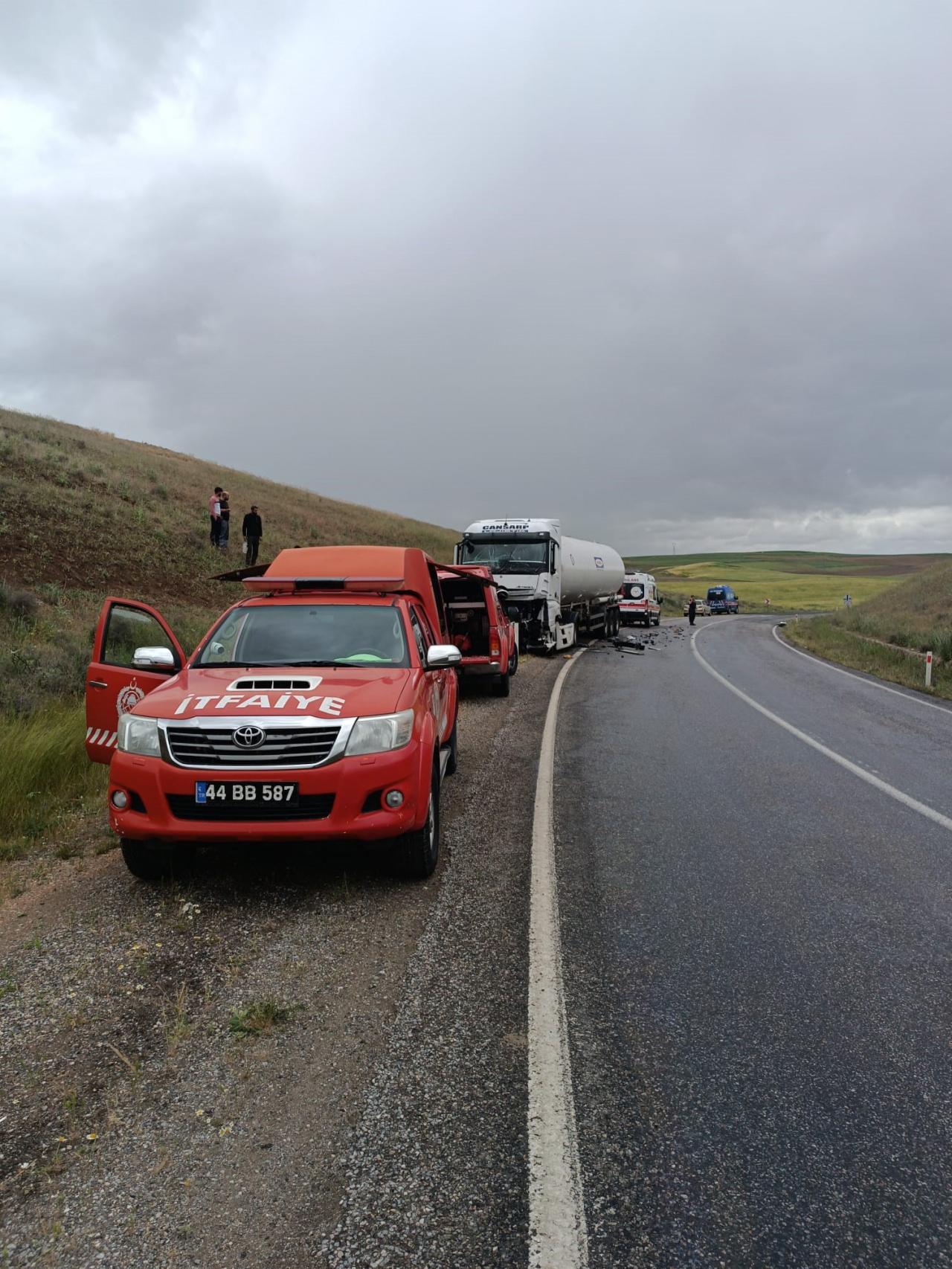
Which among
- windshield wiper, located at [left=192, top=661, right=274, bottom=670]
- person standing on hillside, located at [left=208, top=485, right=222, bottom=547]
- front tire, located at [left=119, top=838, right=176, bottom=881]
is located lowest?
front tire, located at [left=119, top=838, right=176, bottom=881]

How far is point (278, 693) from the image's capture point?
485 centimetres

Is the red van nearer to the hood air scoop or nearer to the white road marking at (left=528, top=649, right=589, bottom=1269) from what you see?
the hood air scoop

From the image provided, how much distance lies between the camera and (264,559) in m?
28.3

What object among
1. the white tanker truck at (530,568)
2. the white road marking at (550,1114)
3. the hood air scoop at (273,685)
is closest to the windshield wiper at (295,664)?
the hood air scoop at (273,685)

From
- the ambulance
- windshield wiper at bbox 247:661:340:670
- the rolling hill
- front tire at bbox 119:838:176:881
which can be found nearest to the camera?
front tire at bbox 119:838:176:881

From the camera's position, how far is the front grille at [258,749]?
14.7 ft

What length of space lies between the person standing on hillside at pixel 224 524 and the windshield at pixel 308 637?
19752 mm

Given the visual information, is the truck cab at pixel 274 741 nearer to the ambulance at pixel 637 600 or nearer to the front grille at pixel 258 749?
the front grille at pixel 258 749

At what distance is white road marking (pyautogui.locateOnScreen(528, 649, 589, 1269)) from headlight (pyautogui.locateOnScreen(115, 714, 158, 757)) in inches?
90.2

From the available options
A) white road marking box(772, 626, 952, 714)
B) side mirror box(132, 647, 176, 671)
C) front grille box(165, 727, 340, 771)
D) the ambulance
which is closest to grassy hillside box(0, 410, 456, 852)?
side mirror box(132, 647, 176, 671)

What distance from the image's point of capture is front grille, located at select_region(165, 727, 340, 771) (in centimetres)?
447

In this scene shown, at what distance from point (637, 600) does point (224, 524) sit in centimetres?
1994

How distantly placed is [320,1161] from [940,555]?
168629 millimetres

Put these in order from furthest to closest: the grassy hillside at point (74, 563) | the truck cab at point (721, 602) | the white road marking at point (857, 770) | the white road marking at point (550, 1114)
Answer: the truck cab at point (721, 602) < the grassy hillside at point (74, 563) < the white road marking at point (857, 770) < the white road marking at point (550, 1114)
